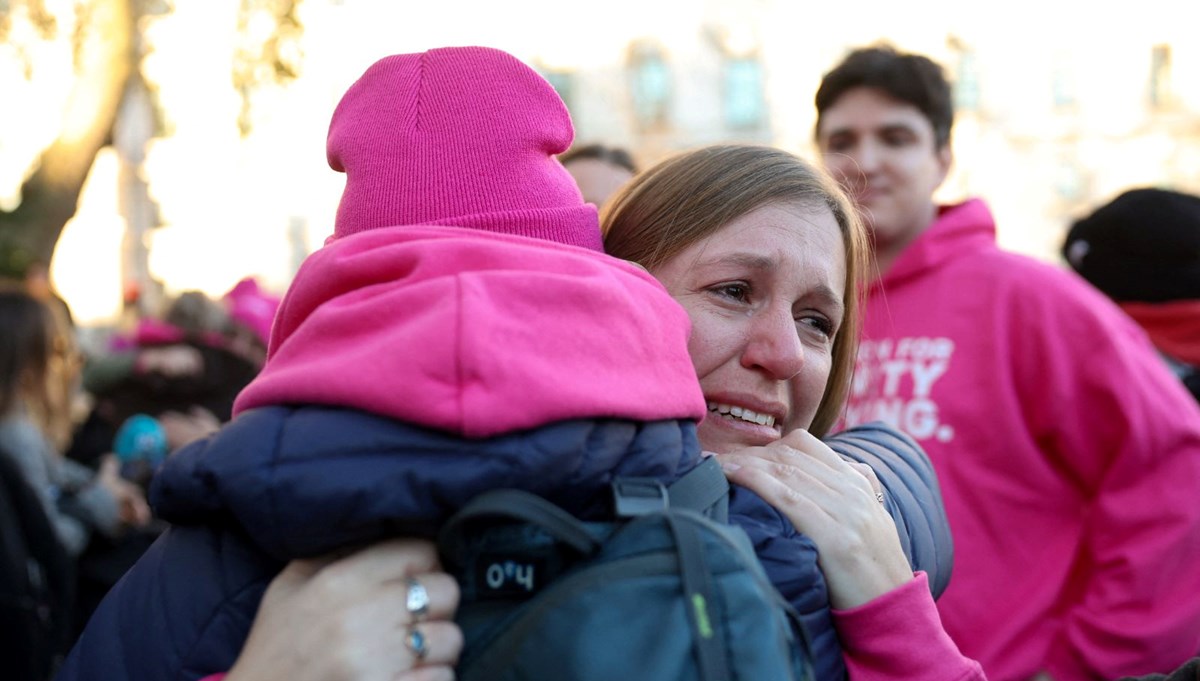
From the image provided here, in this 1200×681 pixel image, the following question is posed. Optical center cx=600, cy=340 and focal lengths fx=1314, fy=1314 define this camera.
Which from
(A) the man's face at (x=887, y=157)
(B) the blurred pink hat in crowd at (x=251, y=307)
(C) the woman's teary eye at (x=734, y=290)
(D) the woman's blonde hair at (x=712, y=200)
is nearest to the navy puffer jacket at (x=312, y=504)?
(C) the woman's teary eye at (x=734, y=290)

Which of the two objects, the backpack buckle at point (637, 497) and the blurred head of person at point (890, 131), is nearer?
the backpack buckle at point (637, 497)

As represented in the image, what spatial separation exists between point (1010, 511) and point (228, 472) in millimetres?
2443

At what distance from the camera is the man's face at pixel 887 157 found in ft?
12.4

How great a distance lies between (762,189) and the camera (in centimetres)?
193

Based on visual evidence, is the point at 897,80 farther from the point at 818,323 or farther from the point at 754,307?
the point at 754,307

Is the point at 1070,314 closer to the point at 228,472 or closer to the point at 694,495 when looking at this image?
the point at 694,495

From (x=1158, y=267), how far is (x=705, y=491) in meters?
3.33

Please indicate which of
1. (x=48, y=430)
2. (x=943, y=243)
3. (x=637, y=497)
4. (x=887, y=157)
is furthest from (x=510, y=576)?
(x=48, y=430)

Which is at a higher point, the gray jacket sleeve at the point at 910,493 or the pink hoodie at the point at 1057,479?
the gray jacket sleeve at the point at 910,493

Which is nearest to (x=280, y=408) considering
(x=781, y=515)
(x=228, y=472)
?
(x=228, y=472)

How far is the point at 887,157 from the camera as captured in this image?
3811 millimetres

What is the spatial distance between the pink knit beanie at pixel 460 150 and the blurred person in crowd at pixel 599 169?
6.65ft

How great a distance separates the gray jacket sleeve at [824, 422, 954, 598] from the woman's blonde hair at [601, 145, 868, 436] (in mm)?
242

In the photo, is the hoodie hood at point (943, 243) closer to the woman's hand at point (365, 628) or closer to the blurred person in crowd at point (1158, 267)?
the blurred person in crowd at point (1158, 267)
